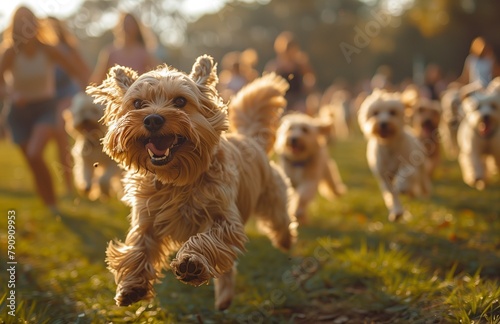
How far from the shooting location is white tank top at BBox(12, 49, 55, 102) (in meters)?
7.49

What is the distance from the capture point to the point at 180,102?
3562 millimetres

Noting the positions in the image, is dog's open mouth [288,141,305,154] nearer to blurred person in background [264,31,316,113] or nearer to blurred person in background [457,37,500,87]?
blurred person in background [264,31,316,113]

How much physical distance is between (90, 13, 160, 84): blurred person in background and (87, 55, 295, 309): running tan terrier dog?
4701mm

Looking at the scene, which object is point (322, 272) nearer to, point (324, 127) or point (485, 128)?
point (324, 127)

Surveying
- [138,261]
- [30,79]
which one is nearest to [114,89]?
[138,261]

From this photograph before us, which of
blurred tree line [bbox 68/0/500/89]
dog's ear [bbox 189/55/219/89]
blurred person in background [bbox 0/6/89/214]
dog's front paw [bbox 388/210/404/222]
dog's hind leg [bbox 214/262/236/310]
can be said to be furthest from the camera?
blurred tree line [bbox 68/0/500/89]

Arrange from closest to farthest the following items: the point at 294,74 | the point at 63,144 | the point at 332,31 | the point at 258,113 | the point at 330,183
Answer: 1. the point at 258,113
2. the point at 330,183
3. the point at 63,144
4. the point at 294,74
5. the point at 332,31

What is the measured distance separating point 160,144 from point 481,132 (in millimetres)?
5954

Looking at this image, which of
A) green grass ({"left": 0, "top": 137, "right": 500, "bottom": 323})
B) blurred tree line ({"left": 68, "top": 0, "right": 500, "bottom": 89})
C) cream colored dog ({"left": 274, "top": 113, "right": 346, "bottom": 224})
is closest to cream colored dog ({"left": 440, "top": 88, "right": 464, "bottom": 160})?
green grass ({"left": 0, "top": 137, "right": 500, "bottom": 323})

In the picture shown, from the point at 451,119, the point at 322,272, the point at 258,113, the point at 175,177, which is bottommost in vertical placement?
the point at 322,272

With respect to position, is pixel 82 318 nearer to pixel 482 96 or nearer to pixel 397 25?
pixel 482 96

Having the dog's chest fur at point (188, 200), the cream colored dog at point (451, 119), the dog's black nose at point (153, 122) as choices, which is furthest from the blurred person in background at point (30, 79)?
the cream colored dog at point (451, 119)

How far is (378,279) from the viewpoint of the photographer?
483 cm

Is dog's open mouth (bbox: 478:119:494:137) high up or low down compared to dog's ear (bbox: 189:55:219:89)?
down
